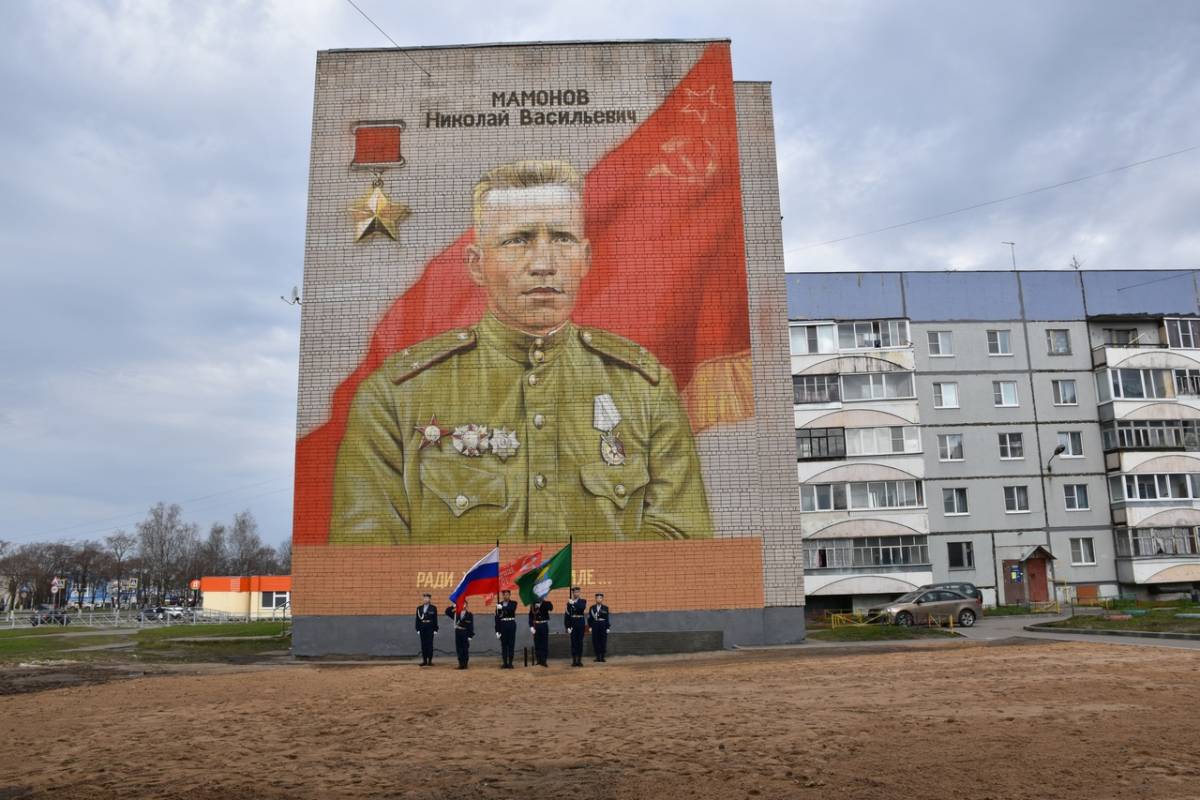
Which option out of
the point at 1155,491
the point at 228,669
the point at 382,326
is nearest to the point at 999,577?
the point at 1155,491

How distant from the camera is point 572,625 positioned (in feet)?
69.6

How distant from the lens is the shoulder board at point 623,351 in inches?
1083

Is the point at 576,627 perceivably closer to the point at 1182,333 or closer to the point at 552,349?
the point at 552,349

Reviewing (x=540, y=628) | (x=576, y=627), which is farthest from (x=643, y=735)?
(x=540, y=628)

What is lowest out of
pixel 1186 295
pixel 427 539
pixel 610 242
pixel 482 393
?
pixel 427 539

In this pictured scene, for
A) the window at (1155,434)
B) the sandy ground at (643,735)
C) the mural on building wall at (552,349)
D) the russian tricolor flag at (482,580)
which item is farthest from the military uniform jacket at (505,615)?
the window at (1155,434)

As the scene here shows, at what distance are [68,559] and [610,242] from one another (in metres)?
104

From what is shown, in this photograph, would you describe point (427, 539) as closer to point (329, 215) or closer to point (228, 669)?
point (228, 669)

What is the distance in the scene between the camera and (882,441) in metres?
43.4

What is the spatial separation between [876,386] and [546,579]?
2763 cm

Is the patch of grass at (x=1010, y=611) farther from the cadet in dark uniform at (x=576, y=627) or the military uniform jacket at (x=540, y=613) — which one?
the military uniform jacket at (x=540, y=613)

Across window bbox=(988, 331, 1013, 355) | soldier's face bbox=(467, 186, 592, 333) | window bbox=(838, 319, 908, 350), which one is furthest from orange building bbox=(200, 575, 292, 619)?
window bbox=(988, 331, 1013, 355)

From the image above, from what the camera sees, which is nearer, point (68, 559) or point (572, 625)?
point (572, 625)

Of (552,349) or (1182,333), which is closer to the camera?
(552,349)
